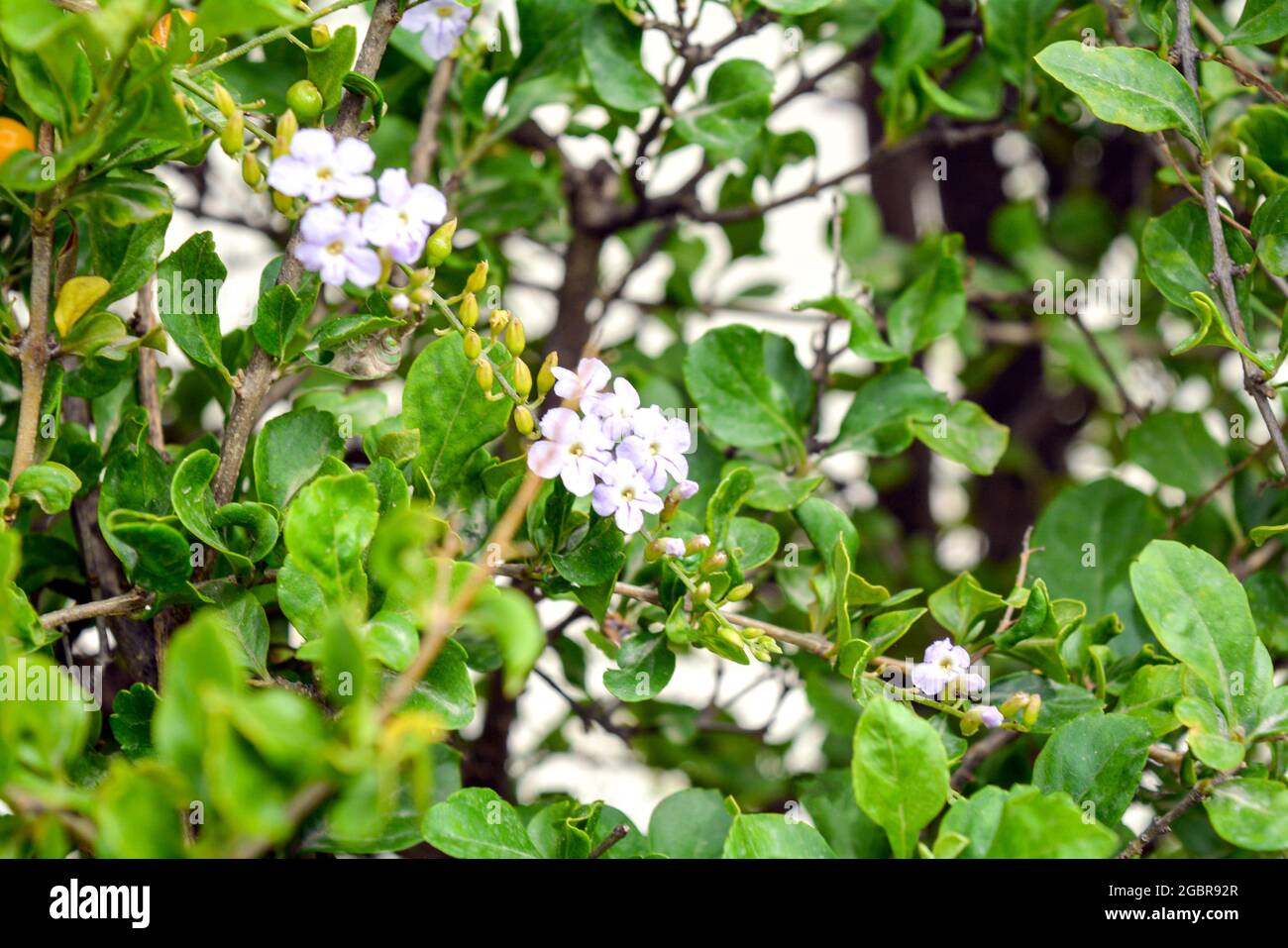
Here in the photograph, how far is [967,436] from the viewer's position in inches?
26.8

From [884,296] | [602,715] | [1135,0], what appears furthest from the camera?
[884,296]

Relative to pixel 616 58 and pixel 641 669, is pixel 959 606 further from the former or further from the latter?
pixel 616 58

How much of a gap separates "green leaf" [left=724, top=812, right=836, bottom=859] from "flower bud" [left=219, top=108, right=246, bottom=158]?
0.33 metres

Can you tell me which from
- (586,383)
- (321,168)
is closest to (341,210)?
(321,168)

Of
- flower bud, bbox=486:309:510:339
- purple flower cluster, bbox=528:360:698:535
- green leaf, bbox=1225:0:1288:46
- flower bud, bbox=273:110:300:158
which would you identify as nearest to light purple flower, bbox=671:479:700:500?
purple flower cluster, bbox=528:360:698:535

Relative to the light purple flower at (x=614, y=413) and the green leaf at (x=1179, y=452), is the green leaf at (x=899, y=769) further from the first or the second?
the green leaf at (x=1179, y=452)

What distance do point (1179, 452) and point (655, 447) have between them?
415mm

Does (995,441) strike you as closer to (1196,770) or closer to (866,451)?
(866,451)

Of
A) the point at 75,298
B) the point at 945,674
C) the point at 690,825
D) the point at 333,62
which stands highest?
the point at 333,62

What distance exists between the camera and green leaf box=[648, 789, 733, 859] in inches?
22.2

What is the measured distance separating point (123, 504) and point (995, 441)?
460 mm

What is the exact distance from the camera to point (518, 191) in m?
0.75

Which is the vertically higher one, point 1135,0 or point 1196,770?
point 1135,0
